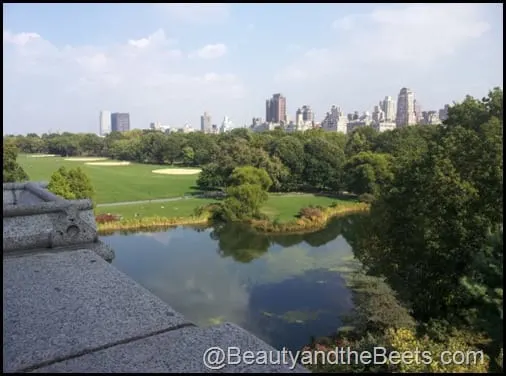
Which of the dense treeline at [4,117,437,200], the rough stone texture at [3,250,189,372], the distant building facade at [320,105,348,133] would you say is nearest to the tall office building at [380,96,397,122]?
the distant building facade at [320,105,348,133]

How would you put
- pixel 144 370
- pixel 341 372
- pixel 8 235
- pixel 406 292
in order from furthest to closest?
1. pixel 406 292
2. pixel 341 372
3. pixel 8 235
4. pixel 144 370

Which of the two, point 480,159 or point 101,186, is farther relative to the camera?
point 101,186

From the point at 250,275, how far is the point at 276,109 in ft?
464

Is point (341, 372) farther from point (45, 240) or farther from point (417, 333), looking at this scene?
point (45, 240)

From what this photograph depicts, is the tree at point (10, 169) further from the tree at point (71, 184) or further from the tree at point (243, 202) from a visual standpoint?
the tree at point (243, 202)

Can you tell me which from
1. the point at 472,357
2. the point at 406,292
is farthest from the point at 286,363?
the point at 406,292

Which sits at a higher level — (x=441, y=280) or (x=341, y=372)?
(x=441, y=280)

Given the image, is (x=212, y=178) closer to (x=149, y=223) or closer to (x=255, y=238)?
(x=149, y=223)

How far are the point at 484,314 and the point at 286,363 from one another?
1952 millimetres

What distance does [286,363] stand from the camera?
158 inches

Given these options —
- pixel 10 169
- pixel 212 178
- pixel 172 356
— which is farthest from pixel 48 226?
pixel 212 178

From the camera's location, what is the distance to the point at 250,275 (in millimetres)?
20844

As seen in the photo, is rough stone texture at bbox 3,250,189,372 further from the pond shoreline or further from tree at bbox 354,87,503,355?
the pond shoreline

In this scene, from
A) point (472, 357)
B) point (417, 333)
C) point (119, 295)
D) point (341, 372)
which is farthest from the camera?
point (417, 333)
